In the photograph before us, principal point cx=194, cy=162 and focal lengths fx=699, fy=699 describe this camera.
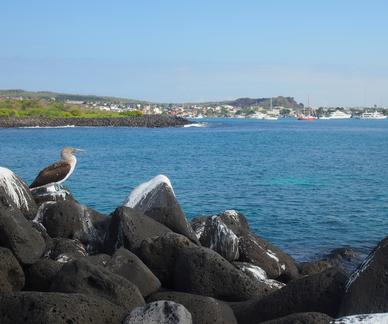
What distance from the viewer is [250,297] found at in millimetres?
8578

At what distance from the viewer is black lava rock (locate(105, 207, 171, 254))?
410 inches

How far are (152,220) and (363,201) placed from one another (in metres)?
18.7

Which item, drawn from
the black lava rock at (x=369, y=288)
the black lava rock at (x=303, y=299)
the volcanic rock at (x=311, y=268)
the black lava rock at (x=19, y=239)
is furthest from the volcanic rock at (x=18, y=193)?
the black lava rock at (x=369, y=288)

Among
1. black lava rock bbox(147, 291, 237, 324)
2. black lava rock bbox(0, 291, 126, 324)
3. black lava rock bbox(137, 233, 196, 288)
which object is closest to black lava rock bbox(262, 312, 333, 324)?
black lava rock bbox(147, 291, 237, 324)

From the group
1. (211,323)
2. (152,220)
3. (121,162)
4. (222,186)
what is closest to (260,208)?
(222,186)

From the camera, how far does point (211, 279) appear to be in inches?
337

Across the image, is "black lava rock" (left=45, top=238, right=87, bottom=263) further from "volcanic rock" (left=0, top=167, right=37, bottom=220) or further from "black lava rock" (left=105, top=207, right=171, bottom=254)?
"volcanic rock" (left=0, top=167, right=37, bottom=220)

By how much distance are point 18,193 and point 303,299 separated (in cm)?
653

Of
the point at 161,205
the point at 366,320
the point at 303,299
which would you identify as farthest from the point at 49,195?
the point at 366,320

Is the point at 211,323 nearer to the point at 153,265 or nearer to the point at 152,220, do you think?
the point at 153,265

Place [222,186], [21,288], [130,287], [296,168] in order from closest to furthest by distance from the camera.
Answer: [130,287], [21,288], [222,186], [296,168]

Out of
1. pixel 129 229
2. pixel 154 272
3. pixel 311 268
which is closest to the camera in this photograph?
pixel 154 272

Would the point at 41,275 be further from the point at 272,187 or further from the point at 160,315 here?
the point at 272,187

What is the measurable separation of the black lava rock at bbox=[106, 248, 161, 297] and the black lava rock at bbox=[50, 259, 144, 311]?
859 mm
